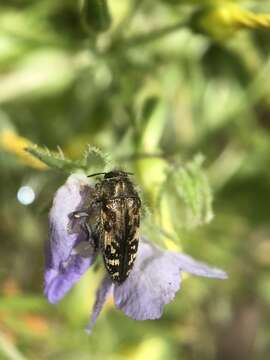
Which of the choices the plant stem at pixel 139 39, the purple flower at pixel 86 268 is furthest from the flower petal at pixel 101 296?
the plant stem at pixel 139 39

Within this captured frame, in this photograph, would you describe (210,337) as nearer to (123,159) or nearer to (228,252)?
(228,252)

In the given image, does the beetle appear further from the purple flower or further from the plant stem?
the plant stem

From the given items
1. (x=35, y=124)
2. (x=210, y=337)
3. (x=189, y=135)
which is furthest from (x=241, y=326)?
(x=35, y=124)

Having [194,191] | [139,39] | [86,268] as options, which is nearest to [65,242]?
[86,268]

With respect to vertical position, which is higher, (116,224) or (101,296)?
(116,224)

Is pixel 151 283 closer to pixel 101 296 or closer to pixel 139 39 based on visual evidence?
pixel 101 296

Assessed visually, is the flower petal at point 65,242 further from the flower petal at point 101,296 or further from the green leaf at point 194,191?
the green leaf at point 194,191
